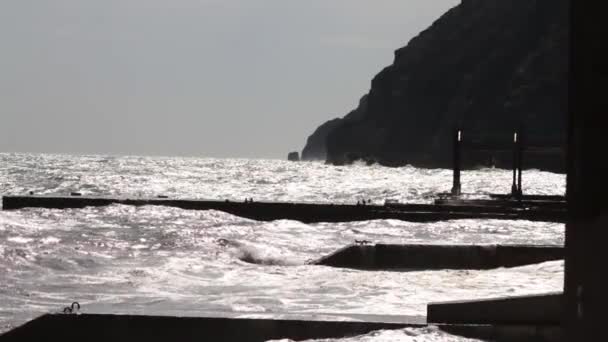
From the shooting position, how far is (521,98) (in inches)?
7077

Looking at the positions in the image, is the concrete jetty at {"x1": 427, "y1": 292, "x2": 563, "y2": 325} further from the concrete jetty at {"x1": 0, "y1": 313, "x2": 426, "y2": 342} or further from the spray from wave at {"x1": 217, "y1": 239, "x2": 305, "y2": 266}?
the spray from wave at {"x1": 217, "y1": 239, "x2": 305, "y2": 266}

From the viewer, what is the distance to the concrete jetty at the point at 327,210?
30250 mm

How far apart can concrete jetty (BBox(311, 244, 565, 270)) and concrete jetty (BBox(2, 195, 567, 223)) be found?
11207 millimetres

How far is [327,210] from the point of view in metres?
30.8

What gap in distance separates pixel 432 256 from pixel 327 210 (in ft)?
41.7

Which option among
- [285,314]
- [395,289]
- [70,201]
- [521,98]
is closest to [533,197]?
[70,201]

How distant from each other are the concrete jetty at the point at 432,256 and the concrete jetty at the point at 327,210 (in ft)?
36.8

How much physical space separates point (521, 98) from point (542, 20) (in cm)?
1920

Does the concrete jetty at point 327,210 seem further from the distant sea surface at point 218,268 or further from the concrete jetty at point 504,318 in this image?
the concrete jetty at point 504,318

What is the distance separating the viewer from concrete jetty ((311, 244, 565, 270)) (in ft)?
57.7

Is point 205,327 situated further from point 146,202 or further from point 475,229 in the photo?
point 146,202

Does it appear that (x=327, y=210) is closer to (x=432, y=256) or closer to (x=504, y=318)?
(x=432, y=256)

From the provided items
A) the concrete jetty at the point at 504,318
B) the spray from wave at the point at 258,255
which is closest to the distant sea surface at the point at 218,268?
the spray from wave at the point at 258,255

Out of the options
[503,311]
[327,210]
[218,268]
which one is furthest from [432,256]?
[327,210]
